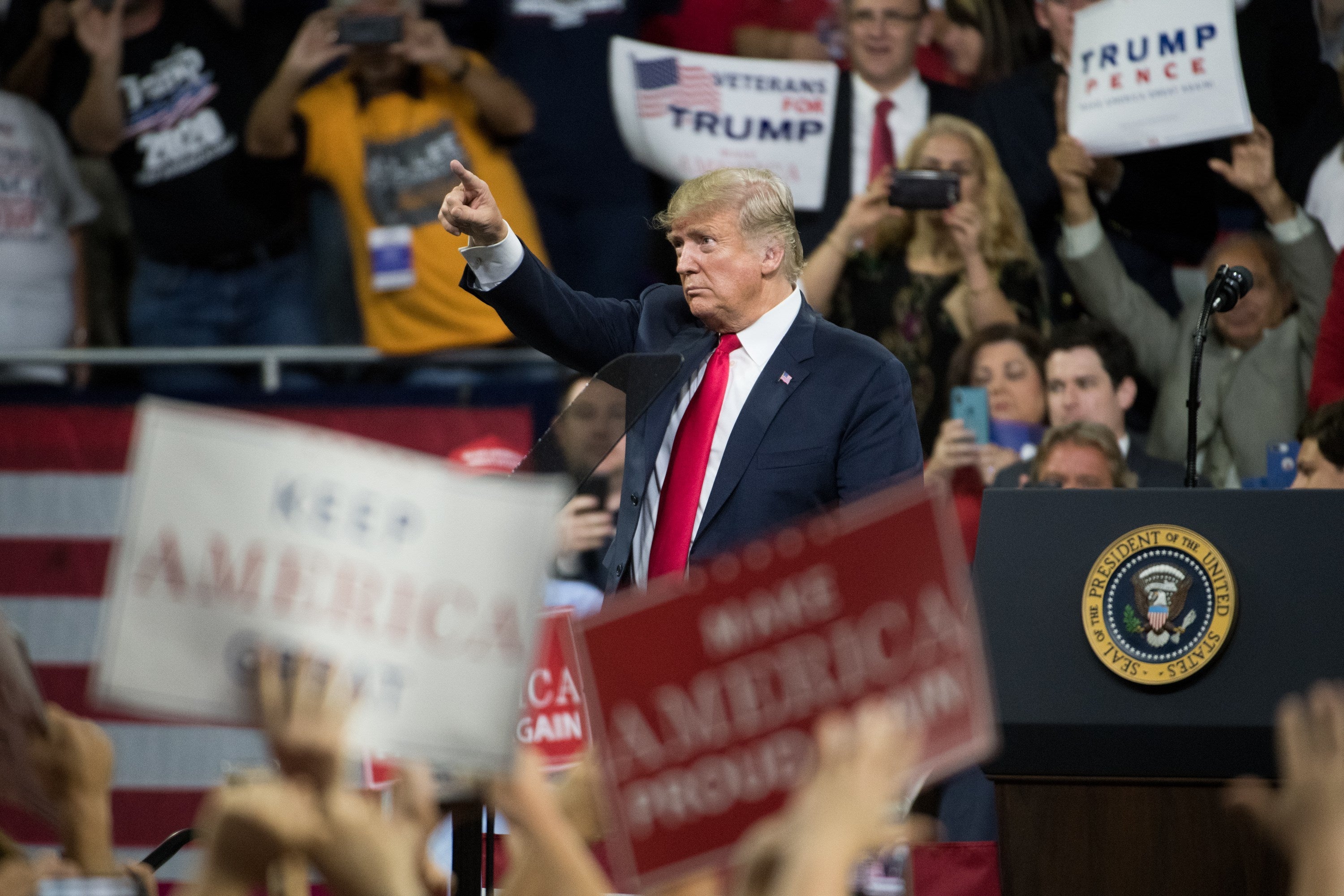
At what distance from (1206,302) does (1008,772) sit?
117cm

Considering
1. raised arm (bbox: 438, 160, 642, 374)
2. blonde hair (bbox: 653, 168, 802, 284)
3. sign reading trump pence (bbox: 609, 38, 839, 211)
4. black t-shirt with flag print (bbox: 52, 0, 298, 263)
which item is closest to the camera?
raised arm (bbox: 438, 160, 642, 374)

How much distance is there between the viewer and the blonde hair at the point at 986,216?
4734 mm

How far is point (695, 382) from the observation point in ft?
9.27

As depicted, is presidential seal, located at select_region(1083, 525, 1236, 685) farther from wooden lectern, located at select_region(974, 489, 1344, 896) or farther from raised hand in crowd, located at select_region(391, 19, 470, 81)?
raised hand in crowd, located at select_region(391, 19, 470, 81)

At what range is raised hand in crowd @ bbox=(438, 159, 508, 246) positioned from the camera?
255 cm

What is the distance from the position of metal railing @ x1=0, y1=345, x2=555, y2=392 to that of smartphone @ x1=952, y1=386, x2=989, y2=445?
1.26 metres

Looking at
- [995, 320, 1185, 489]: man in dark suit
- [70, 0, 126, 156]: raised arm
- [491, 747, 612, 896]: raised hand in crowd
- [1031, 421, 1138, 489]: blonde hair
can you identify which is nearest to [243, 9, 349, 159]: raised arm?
[70, 0, 126, 156]: raised arm

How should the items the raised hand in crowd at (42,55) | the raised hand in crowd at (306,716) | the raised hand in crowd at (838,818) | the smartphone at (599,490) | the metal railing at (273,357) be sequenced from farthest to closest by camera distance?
the raised hand in crowd at (42,55), the metal railing at (273,357), the smartphone at (599,490), the raised hand in crowd at (306,716), the raised hand in crowd at (838,818)

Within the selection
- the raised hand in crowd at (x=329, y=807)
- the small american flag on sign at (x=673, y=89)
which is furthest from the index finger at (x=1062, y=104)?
the raised hand in crowd at (x=329, y=807)

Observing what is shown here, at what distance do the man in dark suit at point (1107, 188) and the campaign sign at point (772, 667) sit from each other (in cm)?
357

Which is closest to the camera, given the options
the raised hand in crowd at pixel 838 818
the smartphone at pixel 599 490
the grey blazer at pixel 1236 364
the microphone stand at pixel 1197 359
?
the raised hand in crowd at pixel 838 818

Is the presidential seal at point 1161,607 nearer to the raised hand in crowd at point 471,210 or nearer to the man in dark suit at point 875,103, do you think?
the raised hand in crowd at point 471,210

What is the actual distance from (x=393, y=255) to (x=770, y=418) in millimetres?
2498

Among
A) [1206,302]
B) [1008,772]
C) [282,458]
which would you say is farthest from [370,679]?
[1206,302]
